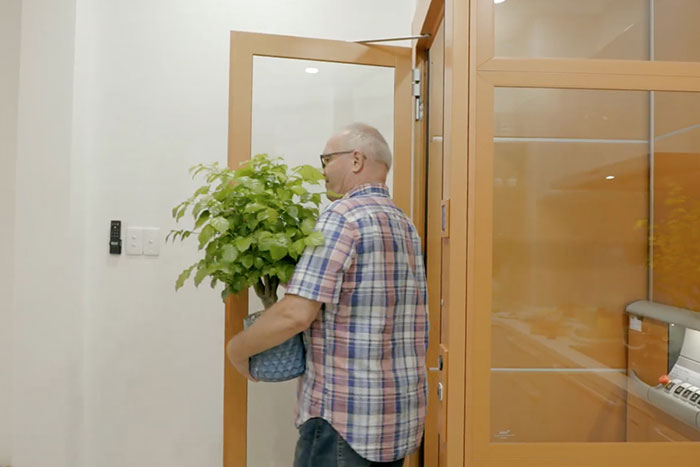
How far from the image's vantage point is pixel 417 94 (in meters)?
1.85

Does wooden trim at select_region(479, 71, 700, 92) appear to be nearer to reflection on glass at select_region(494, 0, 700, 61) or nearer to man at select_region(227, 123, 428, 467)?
reflection on glass at select_region(494, 0, 700, 61)

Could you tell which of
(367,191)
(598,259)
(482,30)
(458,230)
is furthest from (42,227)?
(598,259)

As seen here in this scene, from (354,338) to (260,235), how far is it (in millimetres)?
364

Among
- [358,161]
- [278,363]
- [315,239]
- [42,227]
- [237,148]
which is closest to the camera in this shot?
[315,239]

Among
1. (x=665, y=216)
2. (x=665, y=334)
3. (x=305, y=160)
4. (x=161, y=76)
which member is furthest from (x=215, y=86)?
(x=665, y=334)

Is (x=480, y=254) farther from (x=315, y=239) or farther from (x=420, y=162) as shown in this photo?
(x=420, y=162)

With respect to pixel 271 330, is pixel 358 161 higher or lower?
higher

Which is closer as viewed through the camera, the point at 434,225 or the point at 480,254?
the point at 480,254

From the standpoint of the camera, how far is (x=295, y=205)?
1312 mm

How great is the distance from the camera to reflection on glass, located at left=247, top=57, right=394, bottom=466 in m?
1.78

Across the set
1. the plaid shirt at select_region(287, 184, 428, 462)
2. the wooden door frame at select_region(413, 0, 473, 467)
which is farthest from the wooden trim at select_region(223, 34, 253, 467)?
the wooden door frame at select_region(413, 0, 473, 467)

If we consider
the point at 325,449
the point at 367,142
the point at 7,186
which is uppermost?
the point at 367,142

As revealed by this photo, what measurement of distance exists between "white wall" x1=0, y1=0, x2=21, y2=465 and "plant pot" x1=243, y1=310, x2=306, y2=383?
125 centimetres

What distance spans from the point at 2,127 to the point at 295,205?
1.43 meters
